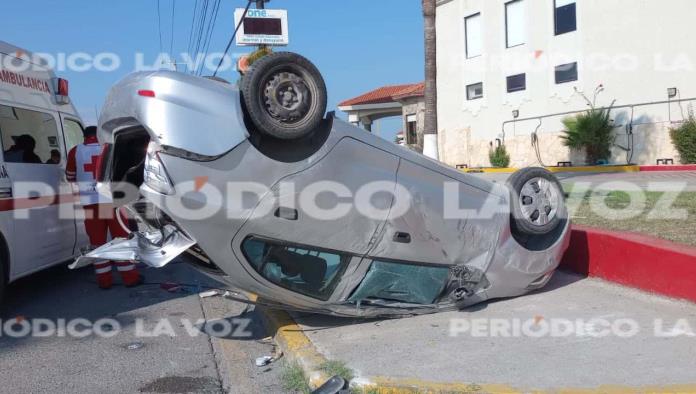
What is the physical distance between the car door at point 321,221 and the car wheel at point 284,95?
1.03 feet

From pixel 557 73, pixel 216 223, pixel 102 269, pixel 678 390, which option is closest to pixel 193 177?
pixel 216 223

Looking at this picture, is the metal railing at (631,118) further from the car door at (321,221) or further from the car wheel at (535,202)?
the car door at (321,221)

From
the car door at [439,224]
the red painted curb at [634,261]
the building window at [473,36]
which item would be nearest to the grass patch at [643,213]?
the red painted curb at [634,261]

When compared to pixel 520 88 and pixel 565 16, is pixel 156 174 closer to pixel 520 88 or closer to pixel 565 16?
pixel 565 16

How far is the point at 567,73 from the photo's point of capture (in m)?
22.3

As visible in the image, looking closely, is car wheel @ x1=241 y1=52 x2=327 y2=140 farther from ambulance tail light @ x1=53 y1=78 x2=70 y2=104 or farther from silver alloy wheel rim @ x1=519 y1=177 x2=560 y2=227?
ambulance tail light @ x1=53 y1=78 x2=70 y2=104

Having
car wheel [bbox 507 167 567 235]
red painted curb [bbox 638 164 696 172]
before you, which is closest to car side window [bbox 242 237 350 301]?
car wheel [bbox 507 167 567 235]

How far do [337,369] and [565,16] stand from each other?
2111cm

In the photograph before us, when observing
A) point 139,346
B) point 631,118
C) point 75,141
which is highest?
point 631,118

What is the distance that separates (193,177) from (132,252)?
Result: 1058 millimetres

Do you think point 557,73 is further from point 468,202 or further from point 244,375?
point 244,375

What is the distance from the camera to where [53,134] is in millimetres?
7352

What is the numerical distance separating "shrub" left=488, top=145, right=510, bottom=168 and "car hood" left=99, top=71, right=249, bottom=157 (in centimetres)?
2121

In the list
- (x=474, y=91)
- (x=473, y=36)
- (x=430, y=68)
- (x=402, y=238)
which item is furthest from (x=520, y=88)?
(x=402, y=238)
